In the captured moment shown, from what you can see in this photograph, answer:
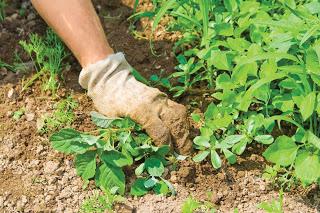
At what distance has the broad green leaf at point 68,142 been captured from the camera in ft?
8.04

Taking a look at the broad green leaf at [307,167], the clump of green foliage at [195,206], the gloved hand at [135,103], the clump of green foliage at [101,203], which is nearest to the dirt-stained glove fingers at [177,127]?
the gloved hand at [135,103]

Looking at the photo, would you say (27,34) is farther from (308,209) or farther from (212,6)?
(308,209)

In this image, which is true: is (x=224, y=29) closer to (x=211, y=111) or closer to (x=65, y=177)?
(x=211, y=111)

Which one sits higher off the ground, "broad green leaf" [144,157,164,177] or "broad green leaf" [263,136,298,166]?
"broad green leaf" [144,157,164,177]

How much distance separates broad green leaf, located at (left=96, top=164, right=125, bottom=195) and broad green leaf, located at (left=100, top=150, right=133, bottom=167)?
2 cm

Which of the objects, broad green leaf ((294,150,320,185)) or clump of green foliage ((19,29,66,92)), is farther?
clump of green foliage ((19,29,66,92))

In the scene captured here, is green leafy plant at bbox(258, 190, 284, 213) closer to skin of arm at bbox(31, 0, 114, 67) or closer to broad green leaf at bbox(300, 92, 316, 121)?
broad green leaf at bbox(300, 92, 316, 121)

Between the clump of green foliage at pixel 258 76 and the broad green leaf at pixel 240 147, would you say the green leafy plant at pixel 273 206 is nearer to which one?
the clump of green foliage at pixel 258 76

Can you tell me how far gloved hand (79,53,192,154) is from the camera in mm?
2514

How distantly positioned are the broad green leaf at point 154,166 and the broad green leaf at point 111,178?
→ 0.10 meters

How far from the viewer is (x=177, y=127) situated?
254cm

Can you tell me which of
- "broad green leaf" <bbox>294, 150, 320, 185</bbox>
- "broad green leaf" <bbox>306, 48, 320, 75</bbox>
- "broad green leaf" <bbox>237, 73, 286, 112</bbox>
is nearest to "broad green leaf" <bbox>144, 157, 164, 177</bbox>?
"broad green leaf" <bbox>237, 73, 286, 112</bbox>

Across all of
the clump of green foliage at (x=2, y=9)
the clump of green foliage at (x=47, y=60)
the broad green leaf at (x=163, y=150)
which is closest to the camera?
the broad green leaf at (x=163, y=150)

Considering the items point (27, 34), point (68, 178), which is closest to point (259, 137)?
point (68, 178)
